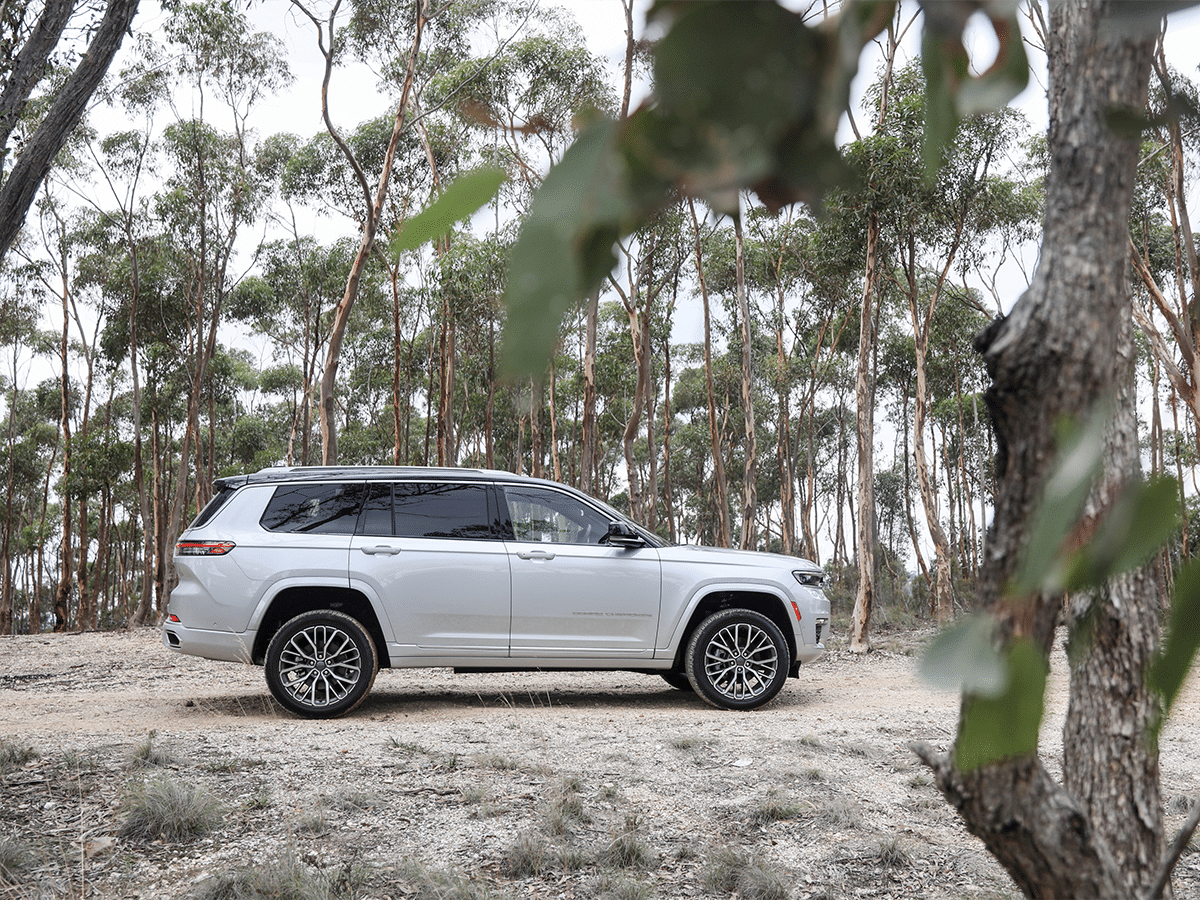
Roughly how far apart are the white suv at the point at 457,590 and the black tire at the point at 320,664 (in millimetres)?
10

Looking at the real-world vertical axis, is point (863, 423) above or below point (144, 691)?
above

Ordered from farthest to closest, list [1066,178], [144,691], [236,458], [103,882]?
[236,458] → [144,691] → [103,882] → [1066,178]

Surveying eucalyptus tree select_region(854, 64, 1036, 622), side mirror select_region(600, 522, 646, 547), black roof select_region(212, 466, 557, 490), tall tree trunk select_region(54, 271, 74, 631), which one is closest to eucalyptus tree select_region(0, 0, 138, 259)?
black roof select_region(212, 466, 557, 490)

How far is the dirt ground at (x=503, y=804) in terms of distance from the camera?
12.0ft

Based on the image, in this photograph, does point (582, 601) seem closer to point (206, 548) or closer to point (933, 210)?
point (206, 548)

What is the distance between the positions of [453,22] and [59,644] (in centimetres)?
1392

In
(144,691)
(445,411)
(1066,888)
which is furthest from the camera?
(445,411)

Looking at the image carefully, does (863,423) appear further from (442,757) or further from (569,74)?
(442,757)

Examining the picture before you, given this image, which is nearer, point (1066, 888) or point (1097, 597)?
point (1097, 597)

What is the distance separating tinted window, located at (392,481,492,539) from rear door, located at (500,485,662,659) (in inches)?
9.1

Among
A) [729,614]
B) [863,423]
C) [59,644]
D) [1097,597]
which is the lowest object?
[59,644]

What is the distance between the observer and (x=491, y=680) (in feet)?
31.0

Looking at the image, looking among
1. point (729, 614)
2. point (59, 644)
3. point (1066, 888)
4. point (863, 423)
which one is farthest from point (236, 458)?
point (1066, 888)

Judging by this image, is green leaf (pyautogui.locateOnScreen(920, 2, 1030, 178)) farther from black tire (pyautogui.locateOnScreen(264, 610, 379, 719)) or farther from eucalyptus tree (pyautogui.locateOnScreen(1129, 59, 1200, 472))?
black tire (pyautogui.locateOnScreen(264, 610, 379, 719))
